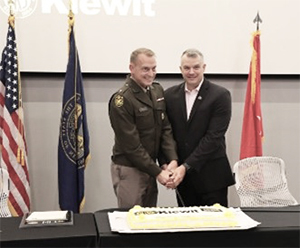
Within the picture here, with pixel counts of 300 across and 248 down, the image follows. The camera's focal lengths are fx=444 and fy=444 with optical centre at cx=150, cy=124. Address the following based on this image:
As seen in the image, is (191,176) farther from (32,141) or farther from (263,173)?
(32,141)

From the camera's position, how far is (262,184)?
8.89 feet

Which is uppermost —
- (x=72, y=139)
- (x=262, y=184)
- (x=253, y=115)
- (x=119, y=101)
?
(x=119, y=101)

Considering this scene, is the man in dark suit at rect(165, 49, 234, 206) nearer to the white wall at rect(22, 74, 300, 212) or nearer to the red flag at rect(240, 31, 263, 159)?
the red flag at rect(240, 31, 263, 159)

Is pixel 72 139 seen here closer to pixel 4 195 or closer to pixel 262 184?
pixel 4 195

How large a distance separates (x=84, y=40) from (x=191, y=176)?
4.69 feet

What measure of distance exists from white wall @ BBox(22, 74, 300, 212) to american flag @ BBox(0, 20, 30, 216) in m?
0.30

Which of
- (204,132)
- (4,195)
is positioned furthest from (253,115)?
(4,195)

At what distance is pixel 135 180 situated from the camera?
9.21ft

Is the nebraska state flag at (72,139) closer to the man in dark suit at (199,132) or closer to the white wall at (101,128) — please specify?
the white wall at (101,128)

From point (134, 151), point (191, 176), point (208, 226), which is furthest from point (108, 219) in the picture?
point (191, 176)

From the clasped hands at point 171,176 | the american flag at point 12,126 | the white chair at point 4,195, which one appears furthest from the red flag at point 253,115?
the white chair at point 4,195

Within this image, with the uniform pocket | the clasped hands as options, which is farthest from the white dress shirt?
the clasped hands

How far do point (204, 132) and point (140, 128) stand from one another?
41 centimetres

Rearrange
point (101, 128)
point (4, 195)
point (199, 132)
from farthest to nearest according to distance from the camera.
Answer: point (101, 128), point (199, 132), point (4, 195)
